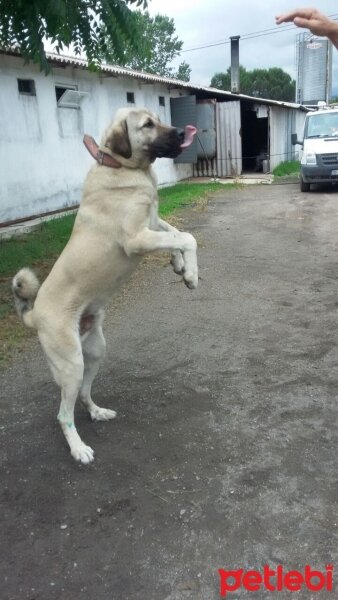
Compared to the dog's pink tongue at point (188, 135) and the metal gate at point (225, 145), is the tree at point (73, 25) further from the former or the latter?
the metal gate at point (225, 145)

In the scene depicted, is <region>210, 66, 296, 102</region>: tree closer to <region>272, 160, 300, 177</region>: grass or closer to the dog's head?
<region>272, 160, 300, 177</region>: grass

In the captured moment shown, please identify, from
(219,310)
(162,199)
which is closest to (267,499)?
(219,310)

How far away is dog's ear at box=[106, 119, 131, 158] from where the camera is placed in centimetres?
315

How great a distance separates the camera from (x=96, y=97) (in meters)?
13.6

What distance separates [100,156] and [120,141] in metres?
0.17

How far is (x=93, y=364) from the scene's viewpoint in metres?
3.60

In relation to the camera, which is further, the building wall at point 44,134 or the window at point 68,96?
the window at point 68,96

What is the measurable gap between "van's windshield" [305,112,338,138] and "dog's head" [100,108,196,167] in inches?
508

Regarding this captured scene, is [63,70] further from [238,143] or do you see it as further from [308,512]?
[308,512]

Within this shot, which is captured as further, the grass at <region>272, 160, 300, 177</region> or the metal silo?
the metal silo

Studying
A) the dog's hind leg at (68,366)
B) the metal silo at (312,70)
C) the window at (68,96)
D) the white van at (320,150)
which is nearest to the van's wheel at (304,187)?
the white van at (320,150)

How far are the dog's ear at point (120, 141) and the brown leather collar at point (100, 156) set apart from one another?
0.06 m

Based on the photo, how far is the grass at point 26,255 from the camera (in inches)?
211

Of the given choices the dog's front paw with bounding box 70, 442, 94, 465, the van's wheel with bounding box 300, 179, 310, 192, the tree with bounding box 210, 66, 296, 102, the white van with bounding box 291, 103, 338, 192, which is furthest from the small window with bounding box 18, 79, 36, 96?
the tree with bounding box 210, 66, 296, 102
